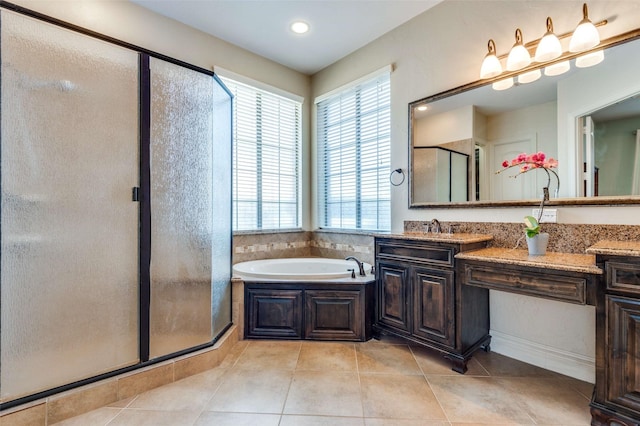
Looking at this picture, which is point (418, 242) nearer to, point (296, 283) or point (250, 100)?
point (296, 283)

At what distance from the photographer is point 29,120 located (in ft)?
5.09

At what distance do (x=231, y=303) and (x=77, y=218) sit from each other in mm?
1329

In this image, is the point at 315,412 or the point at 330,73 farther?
the point at 330,73

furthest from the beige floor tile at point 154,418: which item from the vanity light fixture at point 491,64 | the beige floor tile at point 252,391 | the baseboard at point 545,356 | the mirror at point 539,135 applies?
the vanity light fixture at point 491,64

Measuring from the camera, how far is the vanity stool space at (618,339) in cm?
133

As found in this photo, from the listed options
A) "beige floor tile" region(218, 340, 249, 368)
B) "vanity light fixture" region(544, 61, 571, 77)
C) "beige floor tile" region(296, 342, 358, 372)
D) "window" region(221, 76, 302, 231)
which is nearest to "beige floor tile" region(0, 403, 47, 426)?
"beige floor tile" region(218, 340, 249, 368)

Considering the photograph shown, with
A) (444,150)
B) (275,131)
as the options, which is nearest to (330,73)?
(275,131)

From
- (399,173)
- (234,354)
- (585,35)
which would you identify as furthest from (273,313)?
(585,35)

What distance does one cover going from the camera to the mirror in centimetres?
170

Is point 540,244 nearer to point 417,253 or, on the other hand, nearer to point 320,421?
point 417,253

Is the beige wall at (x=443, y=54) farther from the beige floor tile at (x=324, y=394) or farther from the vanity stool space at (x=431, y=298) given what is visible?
the beige floor tile at (x=324, y=394)

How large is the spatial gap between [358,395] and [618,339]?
4.34 ft

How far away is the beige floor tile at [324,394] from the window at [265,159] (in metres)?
1.80

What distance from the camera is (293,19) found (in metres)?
2.71
